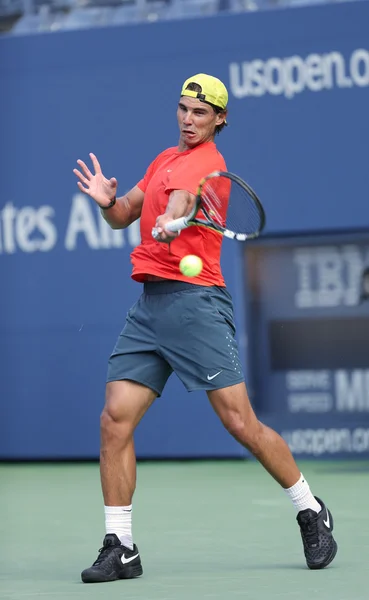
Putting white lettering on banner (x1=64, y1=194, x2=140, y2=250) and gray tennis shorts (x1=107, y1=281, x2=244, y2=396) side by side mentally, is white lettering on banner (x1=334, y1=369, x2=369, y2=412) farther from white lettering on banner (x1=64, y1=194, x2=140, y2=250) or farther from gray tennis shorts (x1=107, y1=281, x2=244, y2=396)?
gray tennis shorts (x1=107, y1=281, x2=244, y2=396)

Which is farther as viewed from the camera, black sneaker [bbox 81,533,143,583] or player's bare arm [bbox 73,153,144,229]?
player's bare arm [bbox 73,153,144,229]

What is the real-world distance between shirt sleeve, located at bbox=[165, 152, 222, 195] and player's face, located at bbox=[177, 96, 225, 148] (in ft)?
0.22

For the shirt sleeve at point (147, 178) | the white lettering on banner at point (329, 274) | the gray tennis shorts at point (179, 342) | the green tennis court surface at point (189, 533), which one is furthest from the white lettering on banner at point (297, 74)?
the gray tennis shorts at point (179, 342)

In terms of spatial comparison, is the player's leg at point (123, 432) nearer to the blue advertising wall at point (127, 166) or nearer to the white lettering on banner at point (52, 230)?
the blue advertising wall at point (127, 166)

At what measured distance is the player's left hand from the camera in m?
4.39

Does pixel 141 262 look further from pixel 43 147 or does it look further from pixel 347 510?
pixel 43 147

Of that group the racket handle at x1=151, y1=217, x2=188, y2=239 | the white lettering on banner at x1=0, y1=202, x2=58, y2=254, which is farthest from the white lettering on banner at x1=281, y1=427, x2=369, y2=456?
the racket handle at x1=151, y1=217, x2=188, y2=239

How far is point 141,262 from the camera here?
15.6 ft

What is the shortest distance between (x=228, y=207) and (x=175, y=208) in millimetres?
289

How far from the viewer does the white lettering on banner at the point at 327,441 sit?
823 centimetres

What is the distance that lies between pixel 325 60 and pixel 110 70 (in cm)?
144

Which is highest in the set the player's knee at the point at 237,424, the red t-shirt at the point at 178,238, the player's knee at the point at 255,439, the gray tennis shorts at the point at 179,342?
the red t-shirt at the point at 178,238

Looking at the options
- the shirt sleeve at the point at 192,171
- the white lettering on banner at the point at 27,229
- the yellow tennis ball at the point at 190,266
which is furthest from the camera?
the white lettering on banner at the point at 27,229

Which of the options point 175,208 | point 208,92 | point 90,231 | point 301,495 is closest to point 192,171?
point 175,208
